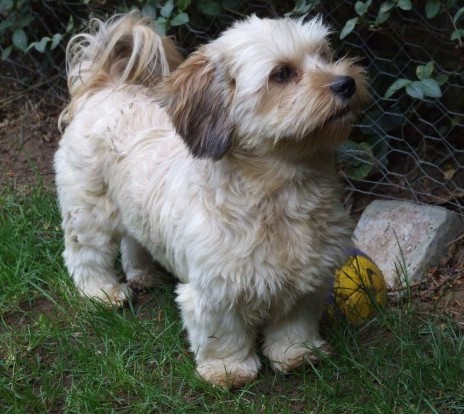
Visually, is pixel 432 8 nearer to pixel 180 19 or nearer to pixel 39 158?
pixel 180 19

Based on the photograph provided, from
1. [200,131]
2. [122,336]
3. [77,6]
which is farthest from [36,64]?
[200,131]

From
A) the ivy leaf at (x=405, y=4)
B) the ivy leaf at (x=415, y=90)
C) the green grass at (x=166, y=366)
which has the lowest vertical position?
the green grass at (x=166, y=366)

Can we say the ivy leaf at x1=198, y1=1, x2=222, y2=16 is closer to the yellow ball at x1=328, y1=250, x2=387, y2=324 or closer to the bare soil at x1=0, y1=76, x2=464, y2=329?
the bare soil at x1=0, y1=76, x2=464, y2=329

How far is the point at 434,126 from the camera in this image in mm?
4539

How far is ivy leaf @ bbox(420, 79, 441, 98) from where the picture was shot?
3875mm

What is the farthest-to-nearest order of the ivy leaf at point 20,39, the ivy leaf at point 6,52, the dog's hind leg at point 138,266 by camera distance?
the ivy leaf at point 6,52, the ivy leaf at point 20,39, the dog's hind leg at point 138,266

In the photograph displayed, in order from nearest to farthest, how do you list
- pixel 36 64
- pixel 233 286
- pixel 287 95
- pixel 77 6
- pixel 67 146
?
pixel 287 95
pixel 233 286
pixel 67 146
pixel 77 6
pixel 36 64

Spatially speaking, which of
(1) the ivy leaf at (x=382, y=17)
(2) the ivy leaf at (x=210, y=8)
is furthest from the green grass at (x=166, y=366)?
(2) the ivy leaf at (x=210, y=8)

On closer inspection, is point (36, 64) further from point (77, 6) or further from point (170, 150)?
point (170, 150)

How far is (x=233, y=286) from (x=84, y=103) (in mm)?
1487

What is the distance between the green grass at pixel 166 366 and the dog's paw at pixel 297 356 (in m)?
0.04

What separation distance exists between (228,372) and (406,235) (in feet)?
4.36

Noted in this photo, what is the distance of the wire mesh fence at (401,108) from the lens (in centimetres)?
437

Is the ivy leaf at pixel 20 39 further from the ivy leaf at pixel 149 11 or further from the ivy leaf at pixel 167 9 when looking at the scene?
the ivy leaf at pixel 167 9
